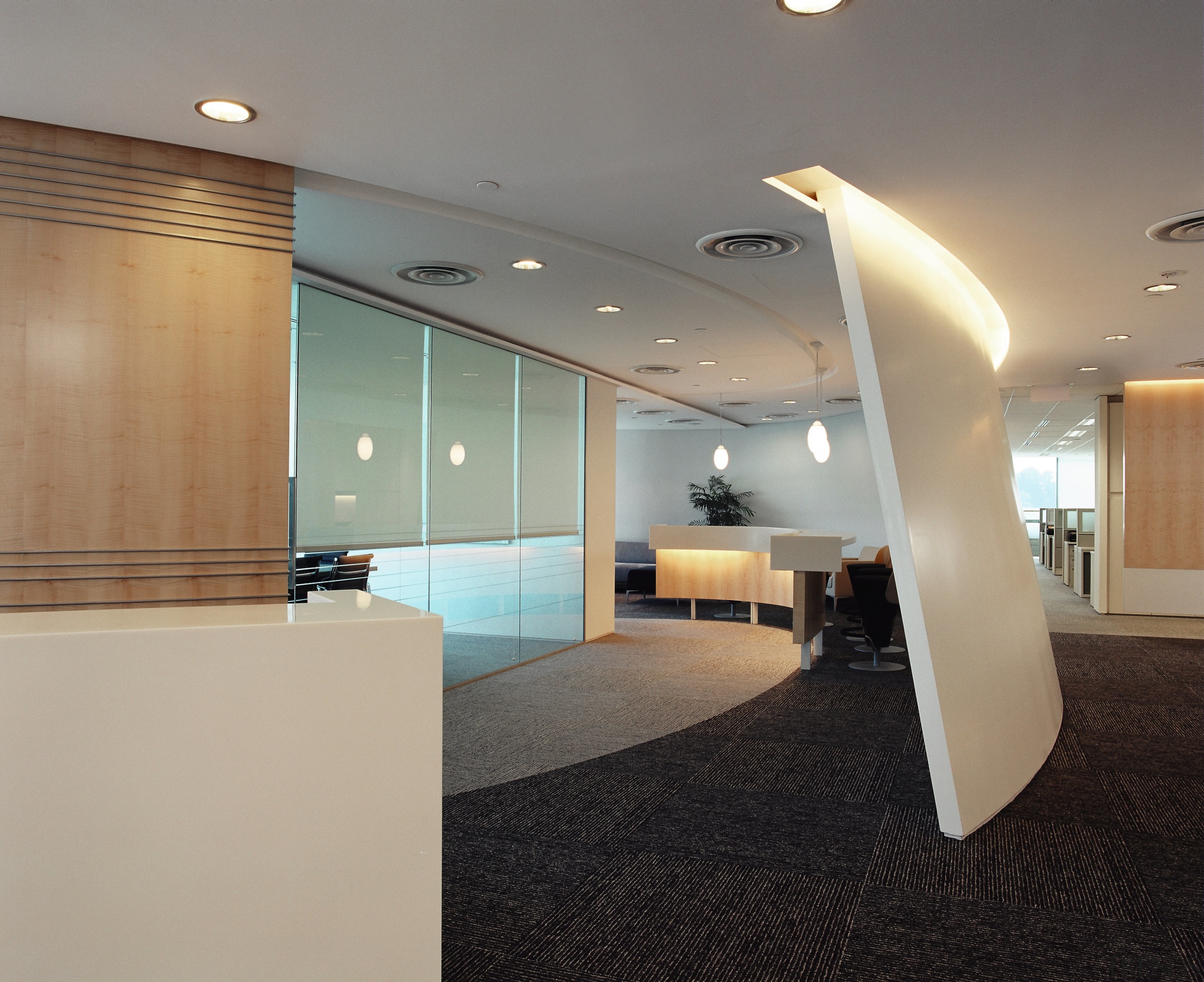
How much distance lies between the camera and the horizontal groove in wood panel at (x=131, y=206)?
338cm

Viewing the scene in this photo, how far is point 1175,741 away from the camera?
523 cm

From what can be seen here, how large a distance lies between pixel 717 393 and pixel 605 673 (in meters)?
4.75

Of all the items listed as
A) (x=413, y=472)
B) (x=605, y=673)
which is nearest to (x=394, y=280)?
(x=413, y=472)

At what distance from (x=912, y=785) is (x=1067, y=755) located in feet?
3.88

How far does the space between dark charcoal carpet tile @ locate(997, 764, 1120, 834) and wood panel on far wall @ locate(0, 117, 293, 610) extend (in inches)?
137

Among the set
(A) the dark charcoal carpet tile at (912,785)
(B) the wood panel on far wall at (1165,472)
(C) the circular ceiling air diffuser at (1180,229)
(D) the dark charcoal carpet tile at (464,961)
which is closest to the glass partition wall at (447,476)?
(A) the dark charcoal carpet tile at (912,785)

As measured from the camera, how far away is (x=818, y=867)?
3.44 metres

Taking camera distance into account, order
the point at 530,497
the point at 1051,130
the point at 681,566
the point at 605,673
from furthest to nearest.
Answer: the point at 681,566, the point at 530,497, the point at 605,673, the point at 1051,130

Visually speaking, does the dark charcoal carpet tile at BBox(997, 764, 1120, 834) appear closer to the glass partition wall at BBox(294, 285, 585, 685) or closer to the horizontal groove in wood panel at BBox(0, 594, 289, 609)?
the horizontal groove in wood panel at BBox(0, 594, 289, 609)

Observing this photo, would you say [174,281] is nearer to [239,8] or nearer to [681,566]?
[239,8]

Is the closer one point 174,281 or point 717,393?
point 174,281

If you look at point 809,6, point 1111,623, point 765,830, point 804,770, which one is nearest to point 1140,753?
point 804,770

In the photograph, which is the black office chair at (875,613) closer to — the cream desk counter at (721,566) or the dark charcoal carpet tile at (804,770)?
the cream desk counter at (721,566)

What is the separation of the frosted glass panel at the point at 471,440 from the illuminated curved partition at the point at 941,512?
3.28 m
